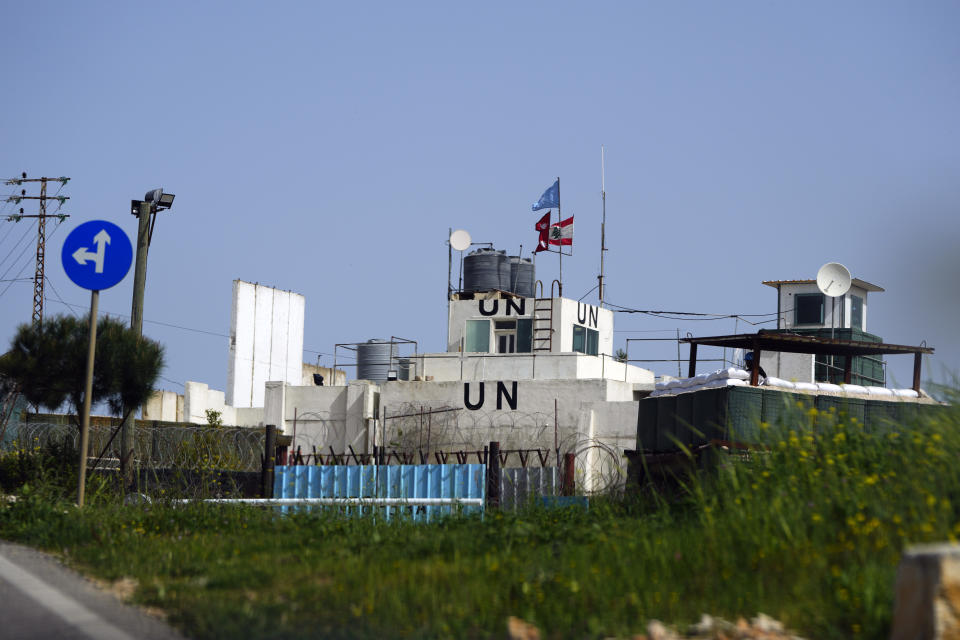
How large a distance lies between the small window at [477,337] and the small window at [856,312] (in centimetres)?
1482

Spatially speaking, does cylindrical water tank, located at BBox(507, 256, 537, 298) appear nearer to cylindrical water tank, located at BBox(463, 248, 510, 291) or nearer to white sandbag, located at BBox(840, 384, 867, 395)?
cylindrical water tank, located at BBox(463, 248, 510, 291)

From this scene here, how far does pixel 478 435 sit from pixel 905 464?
31.6 m

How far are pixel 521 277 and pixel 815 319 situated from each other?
13137 mm

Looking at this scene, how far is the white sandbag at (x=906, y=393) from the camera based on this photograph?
22.1 m

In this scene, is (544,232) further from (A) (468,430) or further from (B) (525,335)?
(A) (468,430)

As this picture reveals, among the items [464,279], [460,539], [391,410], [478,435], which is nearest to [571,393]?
[478,435]

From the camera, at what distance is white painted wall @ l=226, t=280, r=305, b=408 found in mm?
57531

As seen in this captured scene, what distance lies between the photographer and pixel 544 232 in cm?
4956

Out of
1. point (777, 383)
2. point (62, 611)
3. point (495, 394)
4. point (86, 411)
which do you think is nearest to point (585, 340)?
point (495, 394)

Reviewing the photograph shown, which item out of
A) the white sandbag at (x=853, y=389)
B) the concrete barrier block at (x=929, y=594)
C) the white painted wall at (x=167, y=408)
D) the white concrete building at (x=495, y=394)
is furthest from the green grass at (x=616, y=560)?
the white painted wall at (x=167, y=408)

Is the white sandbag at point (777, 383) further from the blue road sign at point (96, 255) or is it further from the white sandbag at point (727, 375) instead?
the blue road sign at point (96, 255)

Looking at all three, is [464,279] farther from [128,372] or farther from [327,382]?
[128,372]

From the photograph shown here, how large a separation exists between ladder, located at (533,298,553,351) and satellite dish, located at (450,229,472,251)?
211 inches

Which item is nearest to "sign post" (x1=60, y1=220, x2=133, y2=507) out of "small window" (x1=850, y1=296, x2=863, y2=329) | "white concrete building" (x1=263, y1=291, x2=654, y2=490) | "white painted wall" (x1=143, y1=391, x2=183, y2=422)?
"white concrete building" (x1=263, y1=291, x2=654, y2=490)
